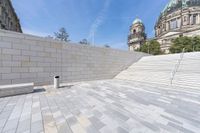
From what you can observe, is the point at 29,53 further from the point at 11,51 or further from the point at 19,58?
the point at 11,51

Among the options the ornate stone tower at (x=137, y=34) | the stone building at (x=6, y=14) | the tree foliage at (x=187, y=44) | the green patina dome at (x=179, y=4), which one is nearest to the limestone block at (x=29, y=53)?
the stone building at (x=6, y=14)

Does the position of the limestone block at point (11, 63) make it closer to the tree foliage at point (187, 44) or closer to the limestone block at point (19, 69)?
the limestone block at point (19, 69)

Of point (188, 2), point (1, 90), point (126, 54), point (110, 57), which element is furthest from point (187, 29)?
point (1, 90)

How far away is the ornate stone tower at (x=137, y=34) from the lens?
51250mm

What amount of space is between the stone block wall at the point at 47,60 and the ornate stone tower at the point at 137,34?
146 feet

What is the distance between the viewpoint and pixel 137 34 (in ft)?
170

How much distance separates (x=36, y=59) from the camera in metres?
6.91

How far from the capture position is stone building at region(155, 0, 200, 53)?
133 ft

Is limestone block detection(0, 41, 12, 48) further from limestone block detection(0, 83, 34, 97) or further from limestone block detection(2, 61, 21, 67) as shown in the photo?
limestone block detection(0, 83, 34, 97)

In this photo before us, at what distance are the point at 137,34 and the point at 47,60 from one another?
1997 inches

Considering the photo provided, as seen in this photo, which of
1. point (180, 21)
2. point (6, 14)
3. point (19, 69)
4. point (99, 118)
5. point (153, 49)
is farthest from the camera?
point (180, 21)

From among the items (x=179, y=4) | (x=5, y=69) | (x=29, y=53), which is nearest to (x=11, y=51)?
(x=29, y=53)

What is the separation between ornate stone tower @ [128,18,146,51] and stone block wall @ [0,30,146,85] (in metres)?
44.4

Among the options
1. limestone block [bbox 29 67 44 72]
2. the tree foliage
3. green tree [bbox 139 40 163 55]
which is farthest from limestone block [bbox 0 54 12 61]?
green tree [bbox 139 40 163 55]
